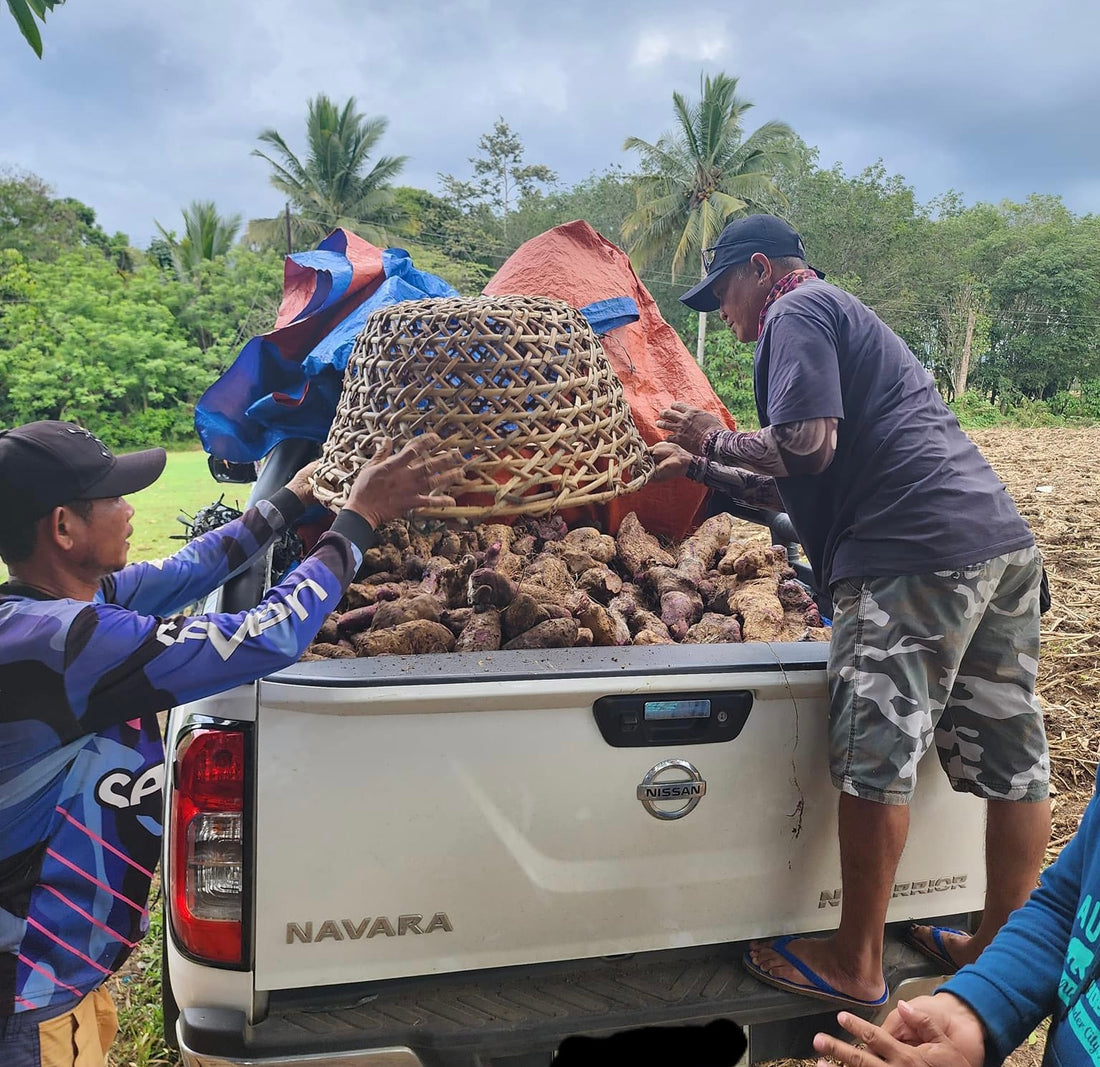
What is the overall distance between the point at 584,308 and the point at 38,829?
2.87 m

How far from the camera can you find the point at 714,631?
7.84 feet

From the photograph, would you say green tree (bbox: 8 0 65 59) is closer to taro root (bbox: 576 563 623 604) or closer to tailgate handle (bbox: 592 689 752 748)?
tailgate handle (bbox: 592 689 752 748)

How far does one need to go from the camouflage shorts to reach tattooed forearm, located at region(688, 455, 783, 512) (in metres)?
0.69

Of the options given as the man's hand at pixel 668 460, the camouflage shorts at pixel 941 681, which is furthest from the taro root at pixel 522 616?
the camouflage shorts at pixel 941 681

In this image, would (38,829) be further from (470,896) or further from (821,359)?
(821,359)

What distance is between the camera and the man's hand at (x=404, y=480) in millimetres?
1810

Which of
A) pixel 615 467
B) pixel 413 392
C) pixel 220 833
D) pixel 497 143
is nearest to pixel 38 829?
pixel 220 833

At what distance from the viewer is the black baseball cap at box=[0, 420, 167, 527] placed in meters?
1.53

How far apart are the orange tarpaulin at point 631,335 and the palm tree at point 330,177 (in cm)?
2987

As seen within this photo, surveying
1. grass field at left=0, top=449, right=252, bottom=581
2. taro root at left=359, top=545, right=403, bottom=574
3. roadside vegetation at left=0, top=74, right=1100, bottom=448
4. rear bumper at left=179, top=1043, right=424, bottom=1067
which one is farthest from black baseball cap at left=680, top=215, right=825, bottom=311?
roadside vegetation at left=0, top=74, right=1100, bottom=448

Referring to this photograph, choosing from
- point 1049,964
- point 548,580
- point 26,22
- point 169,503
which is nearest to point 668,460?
point 548,580

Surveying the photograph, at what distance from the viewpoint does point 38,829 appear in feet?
4.95

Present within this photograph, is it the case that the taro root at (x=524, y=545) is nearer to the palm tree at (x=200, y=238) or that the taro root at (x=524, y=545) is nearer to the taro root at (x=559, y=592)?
the taro root at (x=559, y=592)

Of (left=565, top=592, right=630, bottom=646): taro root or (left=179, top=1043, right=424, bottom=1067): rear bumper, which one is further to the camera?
(left=565, top=592, right=630, bottom=646): taro root
